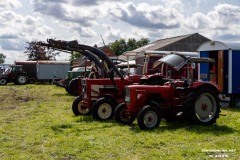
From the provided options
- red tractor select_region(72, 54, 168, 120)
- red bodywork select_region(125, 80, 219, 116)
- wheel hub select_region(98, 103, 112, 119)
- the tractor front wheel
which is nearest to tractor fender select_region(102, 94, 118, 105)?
red tractor select_region(72, 54, 168, 120)

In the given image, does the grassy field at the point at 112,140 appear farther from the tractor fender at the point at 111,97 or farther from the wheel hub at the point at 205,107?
the tractor fender at the point at 111,97

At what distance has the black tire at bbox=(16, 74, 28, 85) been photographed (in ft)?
103

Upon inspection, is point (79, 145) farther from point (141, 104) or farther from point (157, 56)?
point (157, 56)

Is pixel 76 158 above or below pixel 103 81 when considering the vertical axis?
below

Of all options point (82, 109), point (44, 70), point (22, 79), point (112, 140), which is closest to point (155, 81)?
point (82, 109)

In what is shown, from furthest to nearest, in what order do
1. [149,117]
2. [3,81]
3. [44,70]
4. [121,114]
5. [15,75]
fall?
[44,70], [15,75], [3,81], [121,114], [149,117]

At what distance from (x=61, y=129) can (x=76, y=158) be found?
298 cm

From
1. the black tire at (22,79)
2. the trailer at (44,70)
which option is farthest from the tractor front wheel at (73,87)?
the trailer at (44,70)

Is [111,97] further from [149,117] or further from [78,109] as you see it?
[149,117]

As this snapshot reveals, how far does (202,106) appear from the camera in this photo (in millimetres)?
9352

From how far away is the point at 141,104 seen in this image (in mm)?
9195

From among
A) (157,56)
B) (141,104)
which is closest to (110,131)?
(141,104)

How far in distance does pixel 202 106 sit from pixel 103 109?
2.86m

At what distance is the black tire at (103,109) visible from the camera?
1059 cm
